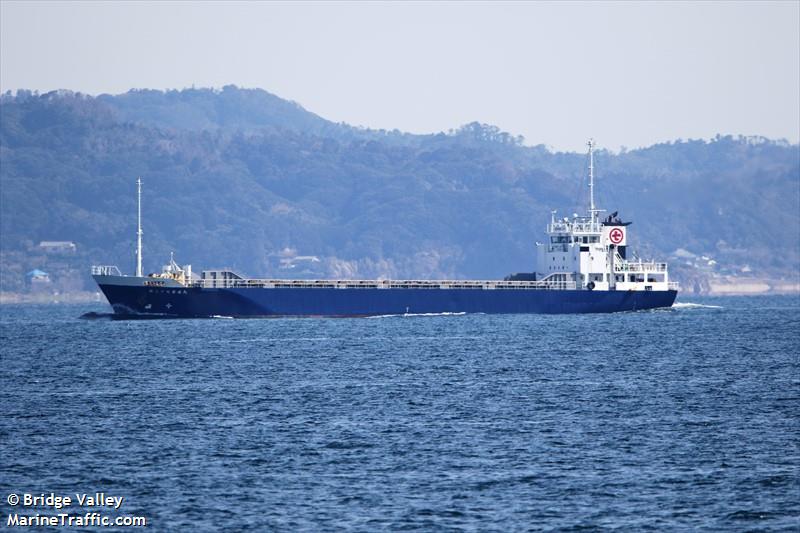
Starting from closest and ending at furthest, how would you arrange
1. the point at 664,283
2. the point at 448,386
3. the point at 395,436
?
the point at 395,436 < the point at 448,386 < the point at 664,283

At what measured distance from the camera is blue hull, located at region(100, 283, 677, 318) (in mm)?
87500

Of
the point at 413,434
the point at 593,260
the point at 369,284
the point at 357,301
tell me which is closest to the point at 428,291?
the point at 369,284

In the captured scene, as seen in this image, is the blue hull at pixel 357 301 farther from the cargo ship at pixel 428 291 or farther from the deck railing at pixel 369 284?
the deck railing at pixel 369 284

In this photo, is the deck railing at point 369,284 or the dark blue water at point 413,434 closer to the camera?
the dark blue water at point 413,434

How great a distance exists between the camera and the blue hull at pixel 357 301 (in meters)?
87.5

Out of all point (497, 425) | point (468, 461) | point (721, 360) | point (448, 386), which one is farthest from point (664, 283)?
point (468, 461)

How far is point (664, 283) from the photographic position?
100 meters

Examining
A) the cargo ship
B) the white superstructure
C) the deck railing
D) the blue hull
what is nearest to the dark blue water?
the blue hull

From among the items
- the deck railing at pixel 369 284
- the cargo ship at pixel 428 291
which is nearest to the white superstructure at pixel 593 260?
the cargo ship at pixel 428 291

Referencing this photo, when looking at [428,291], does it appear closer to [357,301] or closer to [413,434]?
[357,301]

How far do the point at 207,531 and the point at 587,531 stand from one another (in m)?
7.79

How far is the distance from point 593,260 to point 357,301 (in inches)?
692

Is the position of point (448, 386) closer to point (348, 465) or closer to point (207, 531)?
point (348, 465)

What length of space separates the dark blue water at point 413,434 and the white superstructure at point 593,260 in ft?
83.8
